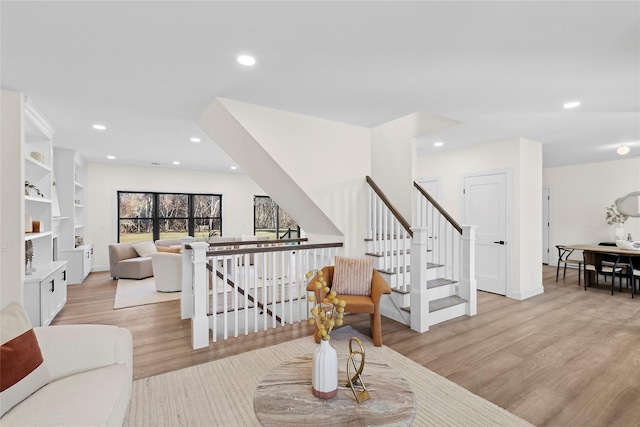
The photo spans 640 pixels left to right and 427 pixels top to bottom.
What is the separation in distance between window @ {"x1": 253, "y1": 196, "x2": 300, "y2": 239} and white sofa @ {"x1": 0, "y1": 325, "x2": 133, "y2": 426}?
743 centimetres

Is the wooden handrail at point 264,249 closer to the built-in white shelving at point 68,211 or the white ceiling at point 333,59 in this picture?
the white ceiling at point 333,59

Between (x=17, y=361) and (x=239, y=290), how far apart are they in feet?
8.00

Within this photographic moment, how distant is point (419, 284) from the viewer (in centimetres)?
346

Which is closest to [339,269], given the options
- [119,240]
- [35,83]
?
[35,83]

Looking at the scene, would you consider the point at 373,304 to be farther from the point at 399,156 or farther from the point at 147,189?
the point at 147,189

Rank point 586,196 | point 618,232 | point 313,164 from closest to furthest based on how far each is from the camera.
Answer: point 313,164, point 618,232, point 586,196

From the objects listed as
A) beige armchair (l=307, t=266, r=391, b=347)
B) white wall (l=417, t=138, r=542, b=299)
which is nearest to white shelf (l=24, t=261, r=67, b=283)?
beige armchair (l=307, t=266, r=391, b=347)

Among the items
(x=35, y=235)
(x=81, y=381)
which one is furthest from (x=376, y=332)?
(x=35, y=235)

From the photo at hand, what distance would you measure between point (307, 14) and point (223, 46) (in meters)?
0.71

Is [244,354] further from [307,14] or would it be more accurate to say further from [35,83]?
[35,83]

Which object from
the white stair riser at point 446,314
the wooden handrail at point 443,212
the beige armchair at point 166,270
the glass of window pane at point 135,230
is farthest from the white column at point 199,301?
the glass of window pane at point 135,230

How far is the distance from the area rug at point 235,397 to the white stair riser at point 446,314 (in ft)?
3.27

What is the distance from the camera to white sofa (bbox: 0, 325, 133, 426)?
→ 135cm

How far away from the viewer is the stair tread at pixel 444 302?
375 centimetres
